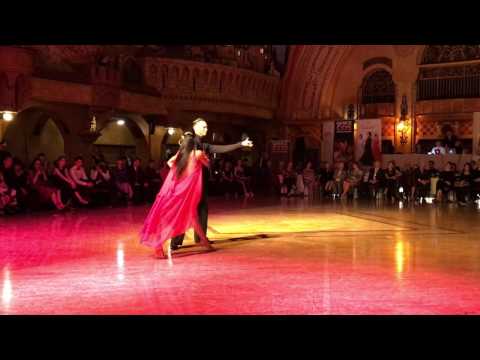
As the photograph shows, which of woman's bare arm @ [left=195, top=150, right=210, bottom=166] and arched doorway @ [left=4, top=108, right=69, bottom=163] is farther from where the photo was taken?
arched doorway @ [left=4, top=108, right=69, bottom=163]

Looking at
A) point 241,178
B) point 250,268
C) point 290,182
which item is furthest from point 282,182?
point 250,268

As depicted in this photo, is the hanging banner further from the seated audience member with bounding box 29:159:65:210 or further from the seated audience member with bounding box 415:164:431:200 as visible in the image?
the seated audience member with bounding box 29:159:65:210

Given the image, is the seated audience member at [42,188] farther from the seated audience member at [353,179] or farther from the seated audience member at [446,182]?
the seated audience member at [446,182]

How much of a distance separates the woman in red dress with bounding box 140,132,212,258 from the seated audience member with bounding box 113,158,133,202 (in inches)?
330

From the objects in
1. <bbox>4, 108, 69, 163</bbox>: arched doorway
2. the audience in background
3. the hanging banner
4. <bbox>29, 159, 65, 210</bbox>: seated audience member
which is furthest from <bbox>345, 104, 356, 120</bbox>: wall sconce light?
<bbox>29, 159, 65, 210</bbox>: seated audience member

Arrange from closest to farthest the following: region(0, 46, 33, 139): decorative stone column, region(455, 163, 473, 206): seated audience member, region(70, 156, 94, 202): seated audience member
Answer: region(0, 46, 33, 139): decorative stone column → region(70, 156, 94, 202): seated audience member → region(455, 163, 473, 206): seated audience member

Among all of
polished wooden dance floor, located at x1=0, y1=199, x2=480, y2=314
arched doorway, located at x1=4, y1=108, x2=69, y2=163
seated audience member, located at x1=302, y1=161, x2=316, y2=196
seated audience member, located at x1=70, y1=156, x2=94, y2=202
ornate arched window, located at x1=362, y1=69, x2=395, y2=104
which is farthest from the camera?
ornate arched window, located at x1=362, y1=69, x2=395, y2=104

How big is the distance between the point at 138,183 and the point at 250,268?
1015cm

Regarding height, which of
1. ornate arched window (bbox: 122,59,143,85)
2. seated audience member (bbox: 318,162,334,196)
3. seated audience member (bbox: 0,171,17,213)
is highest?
ornate arched window (bbox: 122,59,143,85)

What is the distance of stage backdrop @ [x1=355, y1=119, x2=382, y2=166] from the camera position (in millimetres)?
→ 22469

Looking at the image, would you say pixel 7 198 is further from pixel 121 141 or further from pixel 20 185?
pixel 121 141
